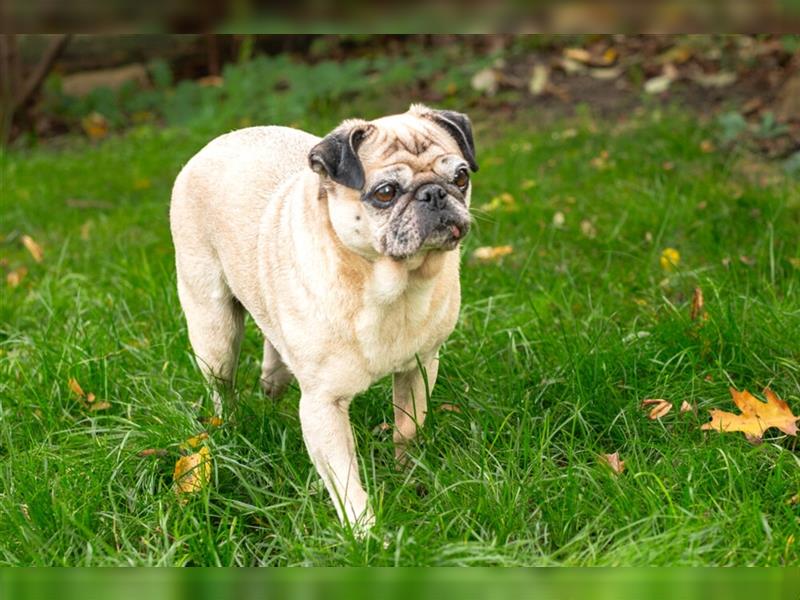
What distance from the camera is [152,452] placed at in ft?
11.9

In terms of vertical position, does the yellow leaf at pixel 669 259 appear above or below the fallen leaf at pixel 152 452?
below

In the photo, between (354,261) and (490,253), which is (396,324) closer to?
(354,261)

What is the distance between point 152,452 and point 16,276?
2.90 m

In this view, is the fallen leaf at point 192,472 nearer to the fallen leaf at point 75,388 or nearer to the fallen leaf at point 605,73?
the fallen leaf at point 75,388

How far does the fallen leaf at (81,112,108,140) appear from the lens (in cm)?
1029

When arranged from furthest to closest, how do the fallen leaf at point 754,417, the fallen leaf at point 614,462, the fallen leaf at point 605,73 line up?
the fallen leaf at point 605,73 < the fallen leaf at point 754,417 < the fallen leaf at point 614,462

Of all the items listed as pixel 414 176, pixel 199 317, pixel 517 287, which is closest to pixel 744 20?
pixel 414 176

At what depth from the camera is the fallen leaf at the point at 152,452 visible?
3629 mm

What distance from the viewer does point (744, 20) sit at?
111 cm

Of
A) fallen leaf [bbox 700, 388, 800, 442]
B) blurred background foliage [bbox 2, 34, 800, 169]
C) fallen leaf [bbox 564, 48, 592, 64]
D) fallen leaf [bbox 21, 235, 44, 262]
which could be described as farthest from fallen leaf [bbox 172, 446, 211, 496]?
fallen leaf [bbox 564, 48, 592, 64]

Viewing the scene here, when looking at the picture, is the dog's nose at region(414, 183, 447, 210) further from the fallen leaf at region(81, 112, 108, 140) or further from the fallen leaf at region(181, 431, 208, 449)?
the fallen leaf at region(81, 112, 108, 140)

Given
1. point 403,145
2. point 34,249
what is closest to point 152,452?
point 403,145

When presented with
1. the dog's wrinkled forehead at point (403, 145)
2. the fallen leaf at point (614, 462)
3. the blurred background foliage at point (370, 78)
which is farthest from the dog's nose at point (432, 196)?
the blurred background foliage at point (370, 78)

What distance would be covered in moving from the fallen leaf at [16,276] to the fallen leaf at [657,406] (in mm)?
3925
